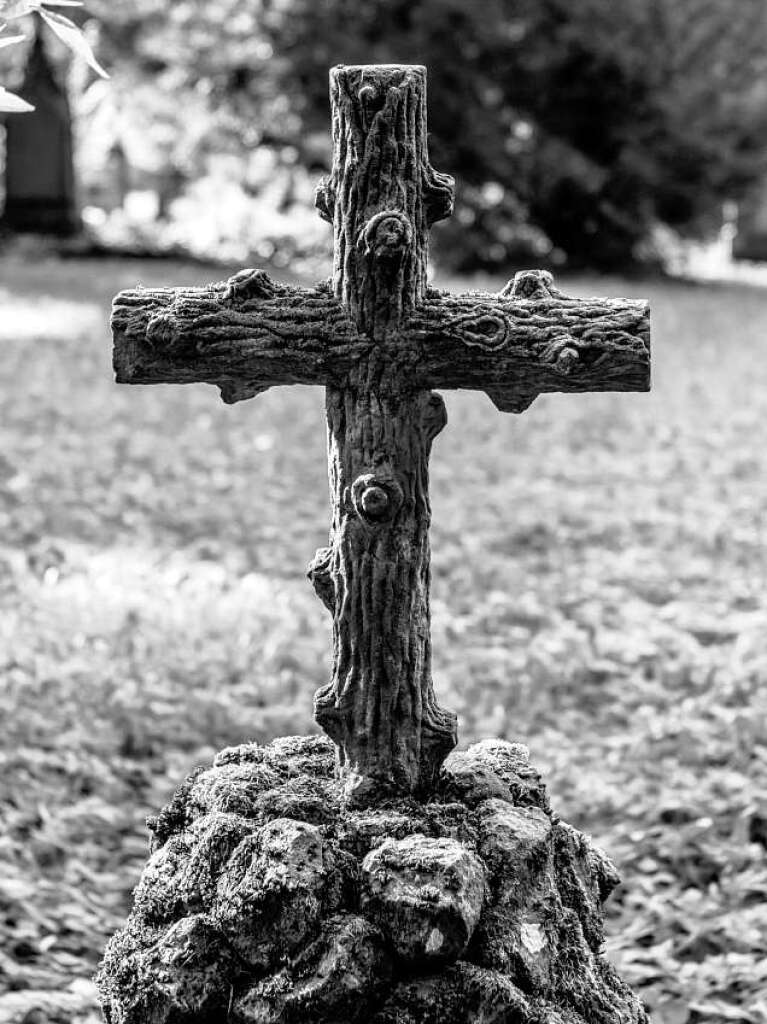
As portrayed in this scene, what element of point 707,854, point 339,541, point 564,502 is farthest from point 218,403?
point 339,541

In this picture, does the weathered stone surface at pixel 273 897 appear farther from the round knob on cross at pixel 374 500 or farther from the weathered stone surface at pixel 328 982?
the round knob on cross at pixel 374 500

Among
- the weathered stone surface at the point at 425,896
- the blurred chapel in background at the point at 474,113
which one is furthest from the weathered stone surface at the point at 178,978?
the blurred chapel in background at the point at 474,113

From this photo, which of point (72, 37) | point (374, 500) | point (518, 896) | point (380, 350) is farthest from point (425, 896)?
point (72, 37)

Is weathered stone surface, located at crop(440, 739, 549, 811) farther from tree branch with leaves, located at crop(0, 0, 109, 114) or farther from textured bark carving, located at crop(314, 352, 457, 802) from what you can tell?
tree branch with leaves, located at crop(0, 0, 109, 114)

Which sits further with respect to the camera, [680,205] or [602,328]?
[680,205]

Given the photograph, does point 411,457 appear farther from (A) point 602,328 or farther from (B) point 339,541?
(A) point 602,328

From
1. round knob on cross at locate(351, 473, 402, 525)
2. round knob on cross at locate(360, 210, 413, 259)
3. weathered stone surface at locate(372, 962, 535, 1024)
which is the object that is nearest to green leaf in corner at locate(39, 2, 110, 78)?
round knob on cross at locate(360, 210, 413, 259)

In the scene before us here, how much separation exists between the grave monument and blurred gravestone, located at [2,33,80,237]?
20.3 metres

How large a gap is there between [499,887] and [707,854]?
6.32 feet

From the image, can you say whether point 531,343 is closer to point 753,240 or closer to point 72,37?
point 72,37

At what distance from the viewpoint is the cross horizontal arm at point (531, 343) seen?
2570mm

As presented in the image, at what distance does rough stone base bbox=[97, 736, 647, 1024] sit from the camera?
2371mm

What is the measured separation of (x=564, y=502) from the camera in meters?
8.62

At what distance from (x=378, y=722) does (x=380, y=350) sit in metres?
0.71
